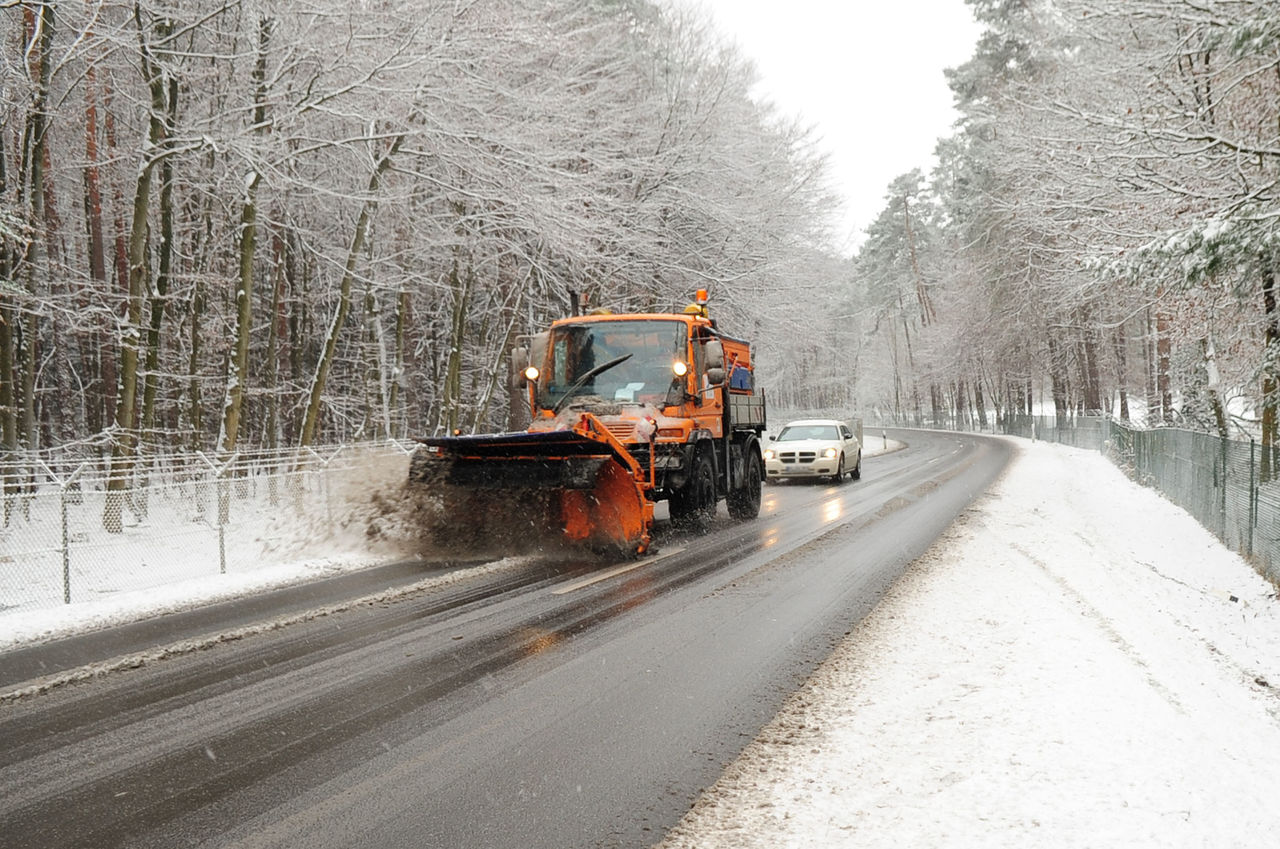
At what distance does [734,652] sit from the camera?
652 cm

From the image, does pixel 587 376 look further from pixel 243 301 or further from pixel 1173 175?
pixel 1173 175

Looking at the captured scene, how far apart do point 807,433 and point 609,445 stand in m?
14.9

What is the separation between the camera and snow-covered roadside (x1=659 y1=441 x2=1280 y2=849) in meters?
3.71

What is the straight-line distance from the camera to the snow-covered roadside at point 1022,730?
3715mm

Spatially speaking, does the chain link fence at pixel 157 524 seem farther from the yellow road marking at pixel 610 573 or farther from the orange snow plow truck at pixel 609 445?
the yellow road marking at pixel 610 573

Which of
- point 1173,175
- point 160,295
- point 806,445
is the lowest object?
point 806,445

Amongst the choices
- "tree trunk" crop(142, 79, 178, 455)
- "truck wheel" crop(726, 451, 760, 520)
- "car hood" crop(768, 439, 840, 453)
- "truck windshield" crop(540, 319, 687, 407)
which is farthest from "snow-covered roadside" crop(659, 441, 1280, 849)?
"car hood" crop(768, 439, 840, 453)

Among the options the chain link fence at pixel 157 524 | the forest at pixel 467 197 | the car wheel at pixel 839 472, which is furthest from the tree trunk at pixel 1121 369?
the chain link fence at pixel 157 524

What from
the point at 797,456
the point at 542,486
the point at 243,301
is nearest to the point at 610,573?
the point at 542,486

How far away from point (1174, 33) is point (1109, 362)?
43386 millimetres

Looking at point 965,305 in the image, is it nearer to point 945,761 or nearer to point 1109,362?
point 1109,362

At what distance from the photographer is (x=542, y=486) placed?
10.6 m

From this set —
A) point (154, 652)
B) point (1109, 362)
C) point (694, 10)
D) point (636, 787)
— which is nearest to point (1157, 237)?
point (636, 787)

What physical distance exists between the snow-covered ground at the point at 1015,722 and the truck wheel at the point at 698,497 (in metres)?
3.70
